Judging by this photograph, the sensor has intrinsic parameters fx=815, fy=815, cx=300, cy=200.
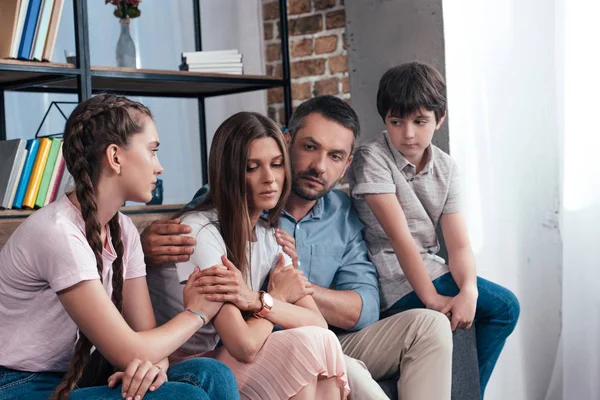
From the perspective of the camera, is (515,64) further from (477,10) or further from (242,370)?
(242,370)

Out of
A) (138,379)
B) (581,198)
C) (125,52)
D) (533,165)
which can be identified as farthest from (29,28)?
(581,198)

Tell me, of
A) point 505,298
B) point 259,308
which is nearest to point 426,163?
point 505,298

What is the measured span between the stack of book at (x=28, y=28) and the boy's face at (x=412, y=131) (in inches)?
42.4

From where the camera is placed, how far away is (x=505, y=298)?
2.40m

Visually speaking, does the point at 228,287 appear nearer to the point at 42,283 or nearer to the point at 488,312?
the point at 42,283

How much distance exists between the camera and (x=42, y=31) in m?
2.51

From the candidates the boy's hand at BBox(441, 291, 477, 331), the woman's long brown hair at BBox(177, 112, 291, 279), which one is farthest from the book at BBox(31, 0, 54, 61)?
the boy's hand at BBox(441, 291, 477, 331)

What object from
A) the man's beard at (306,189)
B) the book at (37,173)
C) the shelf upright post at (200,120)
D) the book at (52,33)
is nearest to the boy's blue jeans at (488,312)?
the man's beard at (306,189)

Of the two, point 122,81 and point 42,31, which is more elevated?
point 42,31

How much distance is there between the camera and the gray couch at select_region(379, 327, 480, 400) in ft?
7.55

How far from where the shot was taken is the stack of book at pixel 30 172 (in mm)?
2521

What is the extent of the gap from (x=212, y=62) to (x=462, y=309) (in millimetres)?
1376

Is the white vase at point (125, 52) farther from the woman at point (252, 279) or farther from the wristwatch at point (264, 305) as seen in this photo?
the wristwatch at point (264, 305)

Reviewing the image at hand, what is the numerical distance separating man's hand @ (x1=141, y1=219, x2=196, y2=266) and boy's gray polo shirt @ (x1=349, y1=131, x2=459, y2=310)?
0.66 metres
